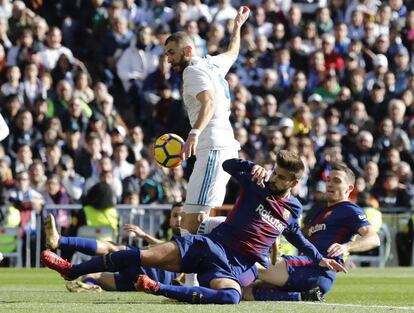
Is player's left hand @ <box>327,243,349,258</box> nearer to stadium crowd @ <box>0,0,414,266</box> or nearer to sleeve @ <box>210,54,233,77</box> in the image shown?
sleeve @ <box>210,54,233,77</box>

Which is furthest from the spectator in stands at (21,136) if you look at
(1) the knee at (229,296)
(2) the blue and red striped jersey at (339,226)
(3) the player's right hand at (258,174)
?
(1) the knee at (229,296)

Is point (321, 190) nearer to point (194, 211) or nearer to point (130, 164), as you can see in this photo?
point (130, 164)

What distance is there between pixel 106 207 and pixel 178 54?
8.00m

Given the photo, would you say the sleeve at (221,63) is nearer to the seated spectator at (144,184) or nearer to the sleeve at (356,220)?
the sleeve at (356,220)

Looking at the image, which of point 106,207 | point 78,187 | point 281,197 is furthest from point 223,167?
point 78,187

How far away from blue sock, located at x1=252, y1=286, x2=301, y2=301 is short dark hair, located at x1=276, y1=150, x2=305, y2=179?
1.58m

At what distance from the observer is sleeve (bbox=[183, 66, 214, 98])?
12.0 meters

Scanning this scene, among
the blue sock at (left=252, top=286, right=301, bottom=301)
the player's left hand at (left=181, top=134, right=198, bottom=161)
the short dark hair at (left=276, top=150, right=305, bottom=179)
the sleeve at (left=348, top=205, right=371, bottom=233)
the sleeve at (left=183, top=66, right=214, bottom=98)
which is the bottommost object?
the blue sock at (left=252, top=286, right=301, bottom=301)

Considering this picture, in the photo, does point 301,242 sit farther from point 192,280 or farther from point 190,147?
point 192,280

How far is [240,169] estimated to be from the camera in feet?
36.7

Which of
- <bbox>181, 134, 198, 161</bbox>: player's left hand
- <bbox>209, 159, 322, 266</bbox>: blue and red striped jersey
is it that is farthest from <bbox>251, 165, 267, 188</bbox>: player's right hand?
<bbox>181, 134, 198, 161</bbox>: player's left hand

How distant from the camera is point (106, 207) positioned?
1980cm

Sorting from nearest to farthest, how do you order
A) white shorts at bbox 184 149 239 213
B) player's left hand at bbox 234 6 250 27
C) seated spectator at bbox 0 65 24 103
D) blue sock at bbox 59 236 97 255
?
blue sock at bbox 59 236 97 255 → white shorts at bbox 184 149 239 213 → player's left hand at bbox 234 6 250 27 → seated spectator at bbox 0 65 24 103

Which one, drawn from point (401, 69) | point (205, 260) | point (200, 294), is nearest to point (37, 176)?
point (401, 69)
